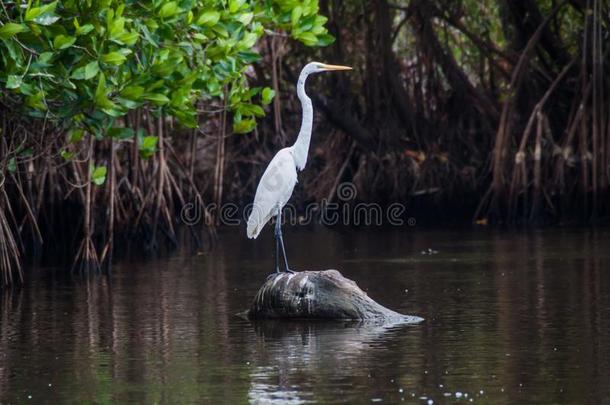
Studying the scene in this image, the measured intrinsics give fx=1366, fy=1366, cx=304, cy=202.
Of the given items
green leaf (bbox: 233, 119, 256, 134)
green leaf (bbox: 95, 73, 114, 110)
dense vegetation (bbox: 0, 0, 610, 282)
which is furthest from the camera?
green leaf (bbox: 233, 119, 256, 134)

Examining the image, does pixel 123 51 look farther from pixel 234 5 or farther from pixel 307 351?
pixel 307 351

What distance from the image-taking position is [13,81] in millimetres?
9891

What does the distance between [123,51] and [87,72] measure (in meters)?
0.37

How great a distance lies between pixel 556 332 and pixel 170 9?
3.73 meters

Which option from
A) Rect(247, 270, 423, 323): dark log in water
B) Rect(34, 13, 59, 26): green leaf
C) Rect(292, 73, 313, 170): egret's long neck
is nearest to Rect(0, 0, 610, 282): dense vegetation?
Rect(34, 13, 59, 26): green leaf

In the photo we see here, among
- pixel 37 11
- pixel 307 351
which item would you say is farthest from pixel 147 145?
pixel 307 351

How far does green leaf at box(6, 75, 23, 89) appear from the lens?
985 centimetres

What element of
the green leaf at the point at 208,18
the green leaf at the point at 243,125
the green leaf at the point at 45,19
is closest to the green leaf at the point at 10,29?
the green leaf at the point at 45,19

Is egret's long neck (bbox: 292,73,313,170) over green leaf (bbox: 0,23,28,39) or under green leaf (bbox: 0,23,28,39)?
under

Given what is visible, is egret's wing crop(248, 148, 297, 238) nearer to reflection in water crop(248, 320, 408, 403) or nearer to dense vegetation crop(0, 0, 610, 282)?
dense vegetation crop(0, 0, 610, 282)

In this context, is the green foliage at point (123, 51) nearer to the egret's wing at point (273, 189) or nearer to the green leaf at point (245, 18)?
the green leaf at point (245, 18)

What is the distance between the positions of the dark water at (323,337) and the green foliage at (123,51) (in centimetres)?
165

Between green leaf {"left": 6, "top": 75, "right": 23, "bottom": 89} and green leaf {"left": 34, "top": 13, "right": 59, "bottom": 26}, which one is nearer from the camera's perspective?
green leaf {"left": 34, "top": 13, "right": 59, "bottom": 26}

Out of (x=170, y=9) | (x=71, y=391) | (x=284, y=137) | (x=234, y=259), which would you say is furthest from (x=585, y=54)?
(x=71, y=391)
